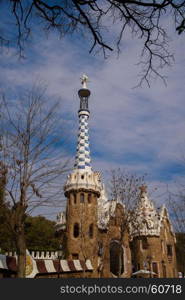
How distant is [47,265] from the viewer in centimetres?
1661

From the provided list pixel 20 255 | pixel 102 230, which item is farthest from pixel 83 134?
pixel 20 255

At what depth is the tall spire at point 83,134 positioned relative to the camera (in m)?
26.1

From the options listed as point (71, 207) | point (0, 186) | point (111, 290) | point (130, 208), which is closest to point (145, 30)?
point (111, 290)

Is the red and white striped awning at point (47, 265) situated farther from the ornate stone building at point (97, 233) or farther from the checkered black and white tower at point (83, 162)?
the checkered black and white tower at point (83, 162)

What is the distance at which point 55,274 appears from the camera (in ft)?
58.0

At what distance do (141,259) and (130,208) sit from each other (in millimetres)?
10751

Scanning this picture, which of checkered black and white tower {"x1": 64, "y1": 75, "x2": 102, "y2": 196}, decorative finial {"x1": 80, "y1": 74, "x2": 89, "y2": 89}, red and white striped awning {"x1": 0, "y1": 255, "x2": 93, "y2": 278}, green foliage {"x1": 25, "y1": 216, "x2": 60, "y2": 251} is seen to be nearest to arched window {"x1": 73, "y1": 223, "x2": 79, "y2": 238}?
red and white striped awning {"x1": 0, "y1": 255, "x2": 93, "y2": 278}

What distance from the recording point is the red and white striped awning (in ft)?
45.1

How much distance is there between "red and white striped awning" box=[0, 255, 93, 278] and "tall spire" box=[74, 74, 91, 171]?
7.98m

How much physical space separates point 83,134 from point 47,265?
538 inches

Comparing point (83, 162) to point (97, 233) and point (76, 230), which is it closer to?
point (76, 230)

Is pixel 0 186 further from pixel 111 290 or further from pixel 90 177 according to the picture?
pixel 90 177

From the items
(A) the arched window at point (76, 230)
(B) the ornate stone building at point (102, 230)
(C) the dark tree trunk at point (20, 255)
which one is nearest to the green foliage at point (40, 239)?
(B) the ornate stone building at point (102, 230)

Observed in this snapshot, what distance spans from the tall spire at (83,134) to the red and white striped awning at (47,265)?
314 inches
